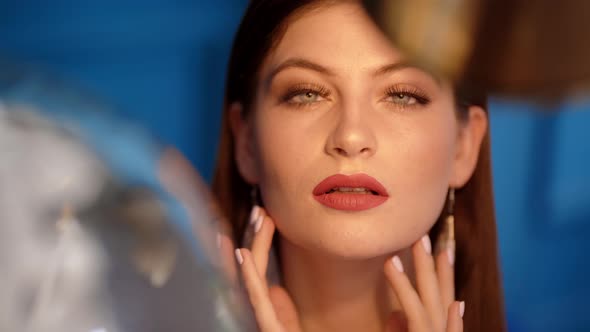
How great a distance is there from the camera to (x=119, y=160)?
67 cm

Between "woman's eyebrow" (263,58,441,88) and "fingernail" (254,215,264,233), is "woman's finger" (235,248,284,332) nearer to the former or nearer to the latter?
"fingernail" (254,215,264,233)

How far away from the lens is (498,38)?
0.81 meters

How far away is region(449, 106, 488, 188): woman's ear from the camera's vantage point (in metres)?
0.96

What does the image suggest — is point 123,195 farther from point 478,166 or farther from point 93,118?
point 478,166

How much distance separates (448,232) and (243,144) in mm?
320

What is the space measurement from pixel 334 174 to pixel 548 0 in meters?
0.31

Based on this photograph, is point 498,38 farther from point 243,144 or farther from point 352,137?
point 243,144

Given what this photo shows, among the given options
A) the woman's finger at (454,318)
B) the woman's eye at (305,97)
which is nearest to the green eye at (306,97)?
the woman's eye at (305,97)

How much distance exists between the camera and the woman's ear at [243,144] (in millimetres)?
1000

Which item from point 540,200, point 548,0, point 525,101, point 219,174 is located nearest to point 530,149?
point 540,200

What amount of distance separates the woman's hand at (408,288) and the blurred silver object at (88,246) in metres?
0.19

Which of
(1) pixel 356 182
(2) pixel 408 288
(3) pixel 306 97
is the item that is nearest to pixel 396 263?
(2) pixel 408 288

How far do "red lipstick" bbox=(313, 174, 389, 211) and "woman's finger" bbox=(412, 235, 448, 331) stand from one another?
127 mm

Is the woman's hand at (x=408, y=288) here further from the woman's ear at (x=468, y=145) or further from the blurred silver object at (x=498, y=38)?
the blurred silver object at (x=498, y=38)
